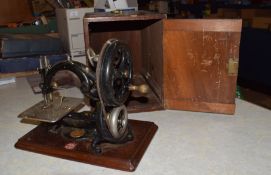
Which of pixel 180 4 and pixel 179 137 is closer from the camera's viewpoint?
pixel 179 137

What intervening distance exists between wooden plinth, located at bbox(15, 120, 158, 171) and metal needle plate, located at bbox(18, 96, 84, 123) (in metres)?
0.06

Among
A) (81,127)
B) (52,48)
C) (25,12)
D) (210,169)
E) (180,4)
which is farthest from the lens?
(180,4)

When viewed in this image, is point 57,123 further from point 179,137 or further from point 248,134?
point 248,134

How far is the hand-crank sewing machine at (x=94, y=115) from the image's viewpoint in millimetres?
720

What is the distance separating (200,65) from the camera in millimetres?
Result: 966

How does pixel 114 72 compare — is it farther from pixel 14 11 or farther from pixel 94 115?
pixel 14 11

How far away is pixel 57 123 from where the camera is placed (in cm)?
90

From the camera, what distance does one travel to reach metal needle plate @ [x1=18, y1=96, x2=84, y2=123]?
832 millimetres

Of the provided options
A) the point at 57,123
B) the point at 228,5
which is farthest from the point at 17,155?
the point at 228,5

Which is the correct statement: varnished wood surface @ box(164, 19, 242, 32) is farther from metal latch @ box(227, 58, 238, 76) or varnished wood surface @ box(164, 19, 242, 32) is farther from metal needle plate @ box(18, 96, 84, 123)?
metal needle plate @ box(18, 96, 84, 123)

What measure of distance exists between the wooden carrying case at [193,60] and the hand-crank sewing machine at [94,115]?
20cm

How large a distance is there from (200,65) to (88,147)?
1.51 feet

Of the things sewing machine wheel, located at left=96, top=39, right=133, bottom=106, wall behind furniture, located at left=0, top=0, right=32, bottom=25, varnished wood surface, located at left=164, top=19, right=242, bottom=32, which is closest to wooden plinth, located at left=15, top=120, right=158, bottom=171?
sewing machine wheel, located at left=96, top=39, right=133, bottom=106

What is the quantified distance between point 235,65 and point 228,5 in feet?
9.49
